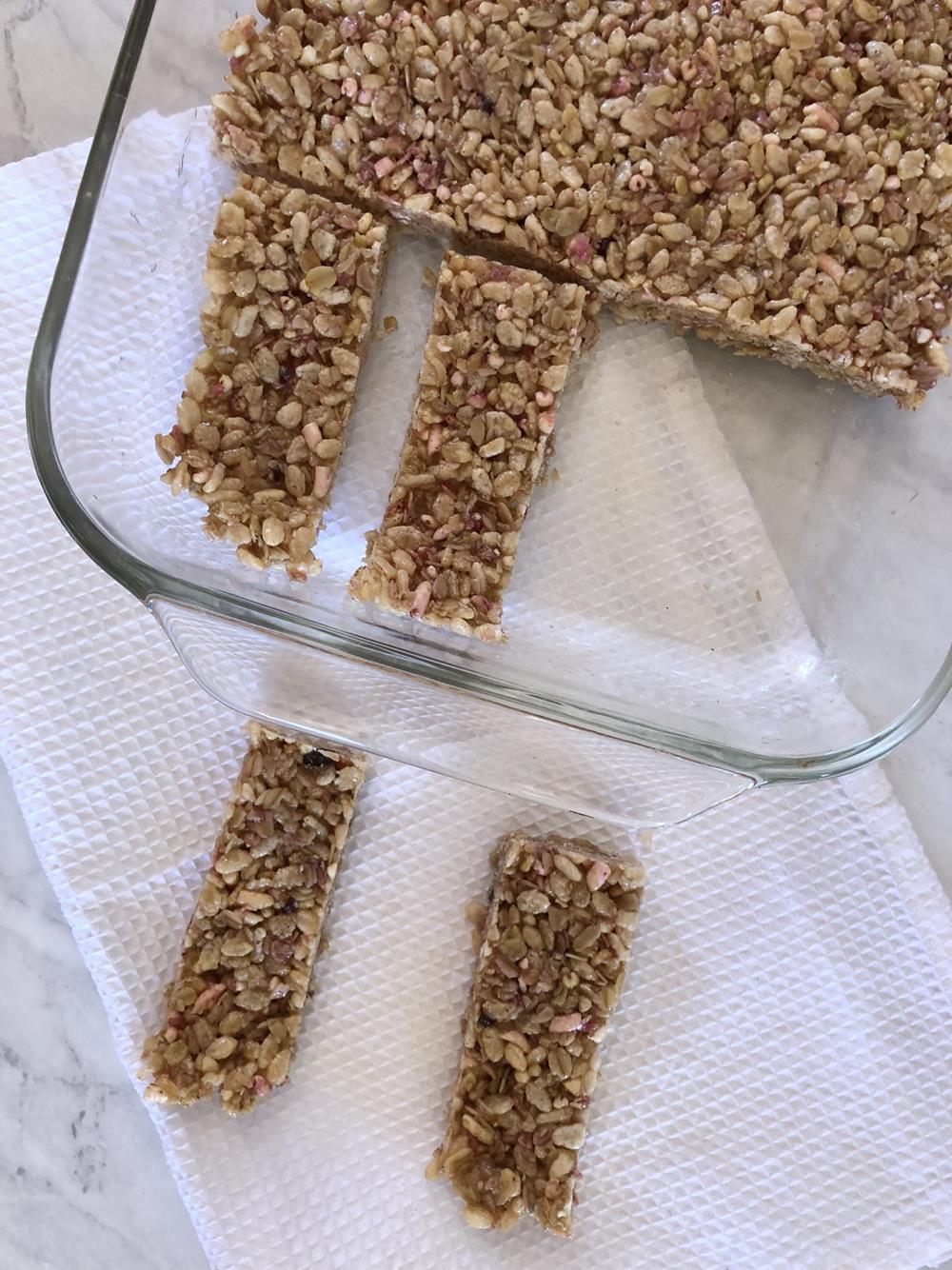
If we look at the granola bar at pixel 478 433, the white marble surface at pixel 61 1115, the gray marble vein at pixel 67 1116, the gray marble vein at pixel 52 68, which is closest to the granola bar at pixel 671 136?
the granola bar at pixel 478 433

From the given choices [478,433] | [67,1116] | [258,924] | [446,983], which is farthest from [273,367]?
[67,1116]

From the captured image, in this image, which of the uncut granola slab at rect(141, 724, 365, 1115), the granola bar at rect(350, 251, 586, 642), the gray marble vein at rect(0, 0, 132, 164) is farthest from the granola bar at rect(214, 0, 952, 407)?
the uncut granola slab at rect(141, 724, 365, 1115)

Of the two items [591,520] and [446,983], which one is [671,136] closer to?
[591,520]

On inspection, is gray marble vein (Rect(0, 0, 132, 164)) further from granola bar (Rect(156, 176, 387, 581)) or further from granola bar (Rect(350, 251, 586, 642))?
granola bar (Rect(350, 251, 586, 642))

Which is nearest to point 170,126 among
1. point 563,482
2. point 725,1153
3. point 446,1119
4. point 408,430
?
point 408,430

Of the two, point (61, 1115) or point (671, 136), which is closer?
point (671, 136)

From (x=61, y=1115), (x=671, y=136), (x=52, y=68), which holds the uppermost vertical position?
(x=671, y=136)
